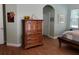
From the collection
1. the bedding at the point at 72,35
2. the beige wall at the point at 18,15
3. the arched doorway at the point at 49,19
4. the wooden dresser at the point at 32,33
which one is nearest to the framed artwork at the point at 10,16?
the beige wall at the point at 18,15

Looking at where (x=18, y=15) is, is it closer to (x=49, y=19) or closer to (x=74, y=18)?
(x=49, y=19)

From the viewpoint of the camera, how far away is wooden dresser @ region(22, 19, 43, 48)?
514cm

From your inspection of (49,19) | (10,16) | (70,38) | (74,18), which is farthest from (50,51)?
(10,16)

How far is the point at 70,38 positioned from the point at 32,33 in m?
1.48

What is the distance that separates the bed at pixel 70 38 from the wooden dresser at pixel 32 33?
3.18 feet

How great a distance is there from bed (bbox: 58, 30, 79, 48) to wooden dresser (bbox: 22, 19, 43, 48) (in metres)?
0.97

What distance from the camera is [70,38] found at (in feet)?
15.3

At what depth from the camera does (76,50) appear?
14.4 ft

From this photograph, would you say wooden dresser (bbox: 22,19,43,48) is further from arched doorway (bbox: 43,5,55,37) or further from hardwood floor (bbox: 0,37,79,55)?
arched doorway (bbox: 43,5,55,37)

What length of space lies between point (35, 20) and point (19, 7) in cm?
80

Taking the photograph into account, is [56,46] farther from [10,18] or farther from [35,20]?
[10,18]

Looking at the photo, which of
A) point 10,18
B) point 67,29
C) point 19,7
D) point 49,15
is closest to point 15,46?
point 10,18

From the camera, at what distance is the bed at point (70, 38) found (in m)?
4.31

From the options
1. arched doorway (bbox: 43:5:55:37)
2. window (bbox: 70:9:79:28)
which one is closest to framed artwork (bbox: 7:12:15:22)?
arched doorway (bbox: 43:5:55:37)
